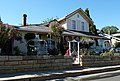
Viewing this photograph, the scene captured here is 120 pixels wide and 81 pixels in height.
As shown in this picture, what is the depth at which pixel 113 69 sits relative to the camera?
1691cm

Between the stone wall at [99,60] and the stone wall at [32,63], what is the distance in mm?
1762

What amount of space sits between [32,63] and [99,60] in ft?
24.0

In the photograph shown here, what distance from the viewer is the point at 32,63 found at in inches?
520

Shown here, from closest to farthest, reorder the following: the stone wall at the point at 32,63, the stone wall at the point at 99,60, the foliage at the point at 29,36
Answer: the stone wall at the point at 32,63, the stone wall at the point at 99,60, the foliage at the point at 29,36

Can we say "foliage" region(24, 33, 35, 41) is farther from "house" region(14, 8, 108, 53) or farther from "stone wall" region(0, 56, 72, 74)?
"stone wall" region(0, 56, 72, 74)

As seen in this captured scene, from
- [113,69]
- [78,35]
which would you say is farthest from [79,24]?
[113,69]

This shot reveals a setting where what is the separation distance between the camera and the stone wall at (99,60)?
55.7 ft

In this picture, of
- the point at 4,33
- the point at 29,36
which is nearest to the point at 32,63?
the point at 4,33

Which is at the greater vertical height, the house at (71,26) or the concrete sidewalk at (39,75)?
the house at (71,26)

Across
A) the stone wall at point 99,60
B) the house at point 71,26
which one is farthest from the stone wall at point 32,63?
the house at point 71,26

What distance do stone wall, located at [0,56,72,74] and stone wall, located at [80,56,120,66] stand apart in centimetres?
176

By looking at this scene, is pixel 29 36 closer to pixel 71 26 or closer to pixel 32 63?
pixel 71 26

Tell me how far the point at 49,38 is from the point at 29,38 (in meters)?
3.15

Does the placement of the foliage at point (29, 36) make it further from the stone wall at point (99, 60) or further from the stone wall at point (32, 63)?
the stone wall at point (32, 63)
